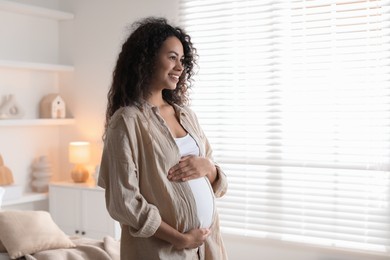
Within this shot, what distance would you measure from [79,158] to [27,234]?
143 centimetres

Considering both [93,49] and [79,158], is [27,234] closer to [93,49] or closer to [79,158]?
[79,158]

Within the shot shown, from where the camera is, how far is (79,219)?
4.24 m

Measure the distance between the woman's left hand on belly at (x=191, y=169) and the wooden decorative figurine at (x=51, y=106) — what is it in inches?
110

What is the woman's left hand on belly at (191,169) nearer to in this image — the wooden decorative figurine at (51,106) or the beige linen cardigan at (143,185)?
the beige linen cardigan at (143,185)

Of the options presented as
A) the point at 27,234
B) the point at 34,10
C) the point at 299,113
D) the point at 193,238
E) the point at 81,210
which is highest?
the point at 34,10

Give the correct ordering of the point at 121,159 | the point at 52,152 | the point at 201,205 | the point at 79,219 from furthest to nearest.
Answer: the point at 52,152
the point at 79,219
the point at 201,205
the point at 121,159

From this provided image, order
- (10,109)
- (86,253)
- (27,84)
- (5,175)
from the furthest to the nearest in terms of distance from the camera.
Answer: (27,84) → (10,109) → (5,175) → (86,253)

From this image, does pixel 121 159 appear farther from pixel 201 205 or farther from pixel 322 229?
pixel 322 229

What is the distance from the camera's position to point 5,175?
158 inches

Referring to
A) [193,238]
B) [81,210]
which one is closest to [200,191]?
[193,238]

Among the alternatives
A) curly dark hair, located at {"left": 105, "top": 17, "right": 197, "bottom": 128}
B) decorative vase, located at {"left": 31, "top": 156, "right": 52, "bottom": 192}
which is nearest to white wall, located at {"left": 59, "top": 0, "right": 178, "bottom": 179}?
decorative vase, located at {"left": 31, "top": 156, "right": 52, "bottom": 192}

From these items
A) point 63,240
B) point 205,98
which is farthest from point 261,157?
point 63,240

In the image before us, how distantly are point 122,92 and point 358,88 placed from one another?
1.89 m

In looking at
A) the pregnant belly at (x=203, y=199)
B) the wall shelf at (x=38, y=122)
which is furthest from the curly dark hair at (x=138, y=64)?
the wall shelf at (x=38, y=122)
